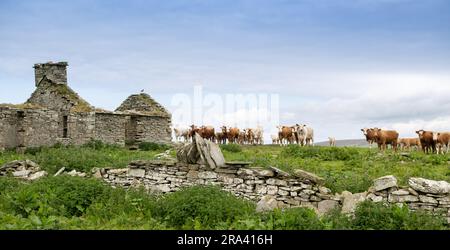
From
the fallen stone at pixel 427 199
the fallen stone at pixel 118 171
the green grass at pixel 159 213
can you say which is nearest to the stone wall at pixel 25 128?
the fallen stone at pixel 118 171

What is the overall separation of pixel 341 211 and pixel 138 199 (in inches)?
227

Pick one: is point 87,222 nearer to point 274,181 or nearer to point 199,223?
point 199,223

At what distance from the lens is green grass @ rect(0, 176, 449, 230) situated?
39.7ft

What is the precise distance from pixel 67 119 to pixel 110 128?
2.76m

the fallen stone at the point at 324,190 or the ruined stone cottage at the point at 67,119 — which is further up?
the ruined stone cottage at the point at 67,119

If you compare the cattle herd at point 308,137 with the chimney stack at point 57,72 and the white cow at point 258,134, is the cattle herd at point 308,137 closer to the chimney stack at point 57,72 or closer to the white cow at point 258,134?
the white cow at point 258,134

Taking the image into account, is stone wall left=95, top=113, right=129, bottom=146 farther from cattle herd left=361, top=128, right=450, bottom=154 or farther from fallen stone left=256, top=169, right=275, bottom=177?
fallen stone left=256, top=169, right=275, bottom=177

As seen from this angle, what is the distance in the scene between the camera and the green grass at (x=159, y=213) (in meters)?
12.1

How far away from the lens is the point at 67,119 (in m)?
33.8

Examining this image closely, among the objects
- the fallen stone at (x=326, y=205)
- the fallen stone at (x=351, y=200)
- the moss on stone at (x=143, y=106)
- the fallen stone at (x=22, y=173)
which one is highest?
the moss on stone at (x=143, y=106)

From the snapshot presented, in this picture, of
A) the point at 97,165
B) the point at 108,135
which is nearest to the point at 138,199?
the point at 97,165

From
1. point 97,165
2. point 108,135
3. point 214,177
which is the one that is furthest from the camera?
point 108,135
